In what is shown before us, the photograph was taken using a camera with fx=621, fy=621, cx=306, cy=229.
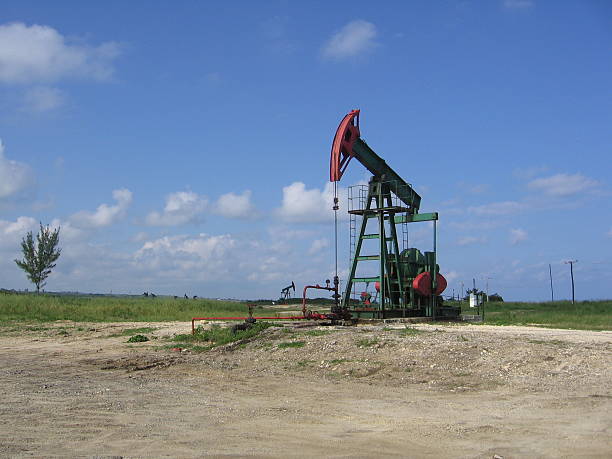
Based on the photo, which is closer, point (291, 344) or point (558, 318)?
point (291, 344)

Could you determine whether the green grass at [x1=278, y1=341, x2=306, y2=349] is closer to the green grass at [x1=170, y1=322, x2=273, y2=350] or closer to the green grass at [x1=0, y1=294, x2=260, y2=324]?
the green grass at [x1=170, y1=322, x2=273, y2=350]

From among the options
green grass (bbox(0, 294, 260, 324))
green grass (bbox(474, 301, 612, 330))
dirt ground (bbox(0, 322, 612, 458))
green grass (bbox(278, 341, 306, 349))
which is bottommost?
dirt ground (bbox(0, 322, 612, 458))

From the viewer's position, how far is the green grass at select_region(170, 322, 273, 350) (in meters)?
14.5

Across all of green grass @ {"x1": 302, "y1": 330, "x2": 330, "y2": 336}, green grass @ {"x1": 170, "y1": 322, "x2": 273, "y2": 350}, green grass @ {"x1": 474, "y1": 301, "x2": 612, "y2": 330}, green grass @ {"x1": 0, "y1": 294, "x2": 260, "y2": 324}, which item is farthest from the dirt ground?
green grass @ {"x1": 0, "y1": 294, "x2": 260, "y2": 324}

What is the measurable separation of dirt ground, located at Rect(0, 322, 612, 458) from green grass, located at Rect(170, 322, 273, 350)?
16.5 inches

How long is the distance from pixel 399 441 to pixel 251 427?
5.51 feet

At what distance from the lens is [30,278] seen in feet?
147

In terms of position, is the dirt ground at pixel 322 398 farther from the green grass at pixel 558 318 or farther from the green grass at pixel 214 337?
the green grass at pixel 558 318

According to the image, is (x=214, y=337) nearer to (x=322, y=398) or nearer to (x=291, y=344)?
(x=291, y=344)

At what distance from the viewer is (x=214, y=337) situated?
15250 mm

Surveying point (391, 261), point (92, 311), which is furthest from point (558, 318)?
point (92, 311)

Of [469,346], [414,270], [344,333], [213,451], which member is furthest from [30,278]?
[213,451]

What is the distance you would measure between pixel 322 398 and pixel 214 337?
22.8 ft

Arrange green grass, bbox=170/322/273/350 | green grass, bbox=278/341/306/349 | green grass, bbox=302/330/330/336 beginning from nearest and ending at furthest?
1. green grass, bbox=278/341/306/349
2. green grass, bbox=302/330/330/336
3. green grass, bbox=170/322/273/350
